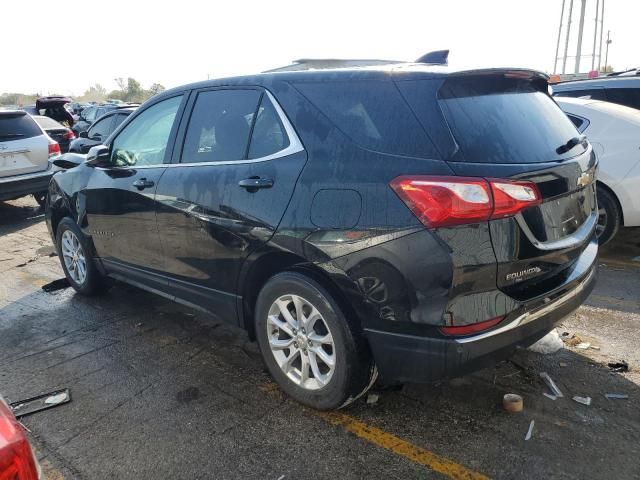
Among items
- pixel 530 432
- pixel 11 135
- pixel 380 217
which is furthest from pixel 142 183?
pixel 11 135

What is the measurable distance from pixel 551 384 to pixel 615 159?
313 centimetres

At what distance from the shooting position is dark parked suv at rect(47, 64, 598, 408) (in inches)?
91.4

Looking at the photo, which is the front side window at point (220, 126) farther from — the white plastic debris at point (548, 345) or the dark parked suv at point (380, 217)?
the white plastic debris at point (548, 345)

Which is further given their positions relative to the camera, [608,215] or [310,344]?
[608,215]

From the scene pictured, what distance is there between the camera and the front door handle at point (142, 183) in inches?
146

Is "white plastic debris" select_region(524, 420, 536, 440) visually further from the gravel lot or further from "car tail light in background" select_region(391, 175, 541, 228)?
"car tail light in background" select_region(391, 175, 541, 228)

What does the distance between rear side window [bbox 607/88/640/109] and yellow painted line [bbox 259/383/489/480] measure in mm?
5415

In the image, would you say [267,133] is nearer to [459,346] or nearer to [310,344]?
[310,344]

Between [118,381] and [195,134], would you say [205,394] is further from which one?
[195,134]

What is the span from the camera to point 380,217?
2.40m

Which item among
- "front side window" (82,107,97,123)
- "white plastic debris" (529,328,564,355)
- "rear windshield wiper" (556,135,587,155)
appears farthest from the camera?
"front side window" (82,107,97,123)

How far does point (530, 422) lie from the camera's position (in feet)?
9.04

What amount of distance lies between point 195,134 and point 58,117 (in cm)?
1954

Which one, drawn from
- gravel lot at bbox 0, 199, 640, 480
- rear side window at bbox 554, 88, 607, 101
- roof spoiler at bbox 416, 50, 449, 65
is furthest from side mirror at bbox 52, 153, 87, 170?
rear side window at bbox 554, 88, 607, 101
